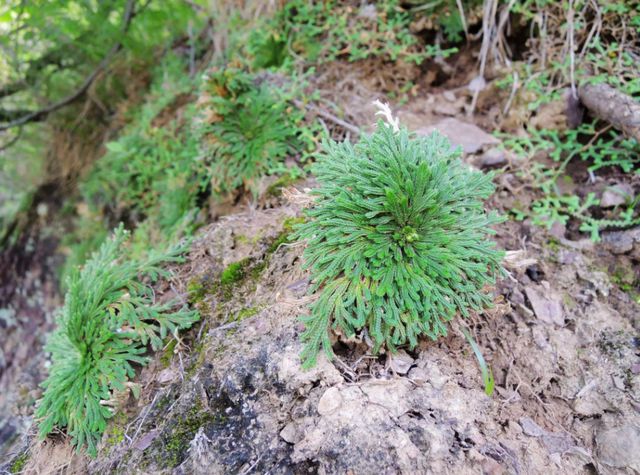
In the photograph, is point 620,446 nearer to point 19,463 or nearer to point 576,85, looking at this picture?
point 576,85

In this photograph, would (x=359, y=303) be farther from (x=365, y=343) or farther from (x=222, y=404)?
(x=222, y=404)

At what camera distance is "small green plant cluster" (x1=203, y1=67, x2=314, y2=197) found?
3.53 m

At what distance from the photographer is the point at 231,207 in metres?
3.75

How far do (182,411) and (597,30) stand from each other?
4053 millimetres

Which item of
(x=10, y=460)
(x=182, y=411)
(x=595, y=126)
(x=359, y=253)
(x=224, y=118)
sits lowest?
(x=10, y=460)

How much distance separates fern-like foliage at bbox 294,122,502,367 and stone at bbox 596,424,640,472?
83cm

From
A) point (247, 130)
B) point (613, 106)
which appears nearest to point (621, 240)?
point (613, 106)

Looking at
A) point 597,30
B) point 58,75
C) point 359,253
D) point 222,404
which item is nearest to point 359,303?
point 359,253

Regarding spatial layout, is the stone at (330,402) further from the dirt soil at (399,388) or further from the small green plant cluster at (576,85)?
the small green plant cluster at (576,85)

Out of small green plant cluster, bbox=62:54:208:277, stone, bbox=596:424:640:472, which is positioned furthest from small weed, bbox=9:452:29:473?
stone, bbox=596:424:640:472

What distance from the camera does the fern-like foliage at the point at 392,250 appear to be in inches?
83.8

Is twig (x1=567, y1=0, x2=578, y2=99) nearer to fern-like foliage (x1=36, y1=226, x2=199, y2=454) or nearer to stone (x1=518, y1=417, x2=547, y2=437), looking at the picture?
stone (x1=518, y1=417, x2=547, y2=437)

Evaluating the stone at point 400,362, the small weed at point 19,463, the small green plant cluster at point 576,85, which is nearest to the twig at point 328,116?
the small green plant cluster at point 576,85

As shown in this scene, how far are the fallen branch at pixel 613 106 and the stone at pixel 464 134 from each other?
2.32 feet
